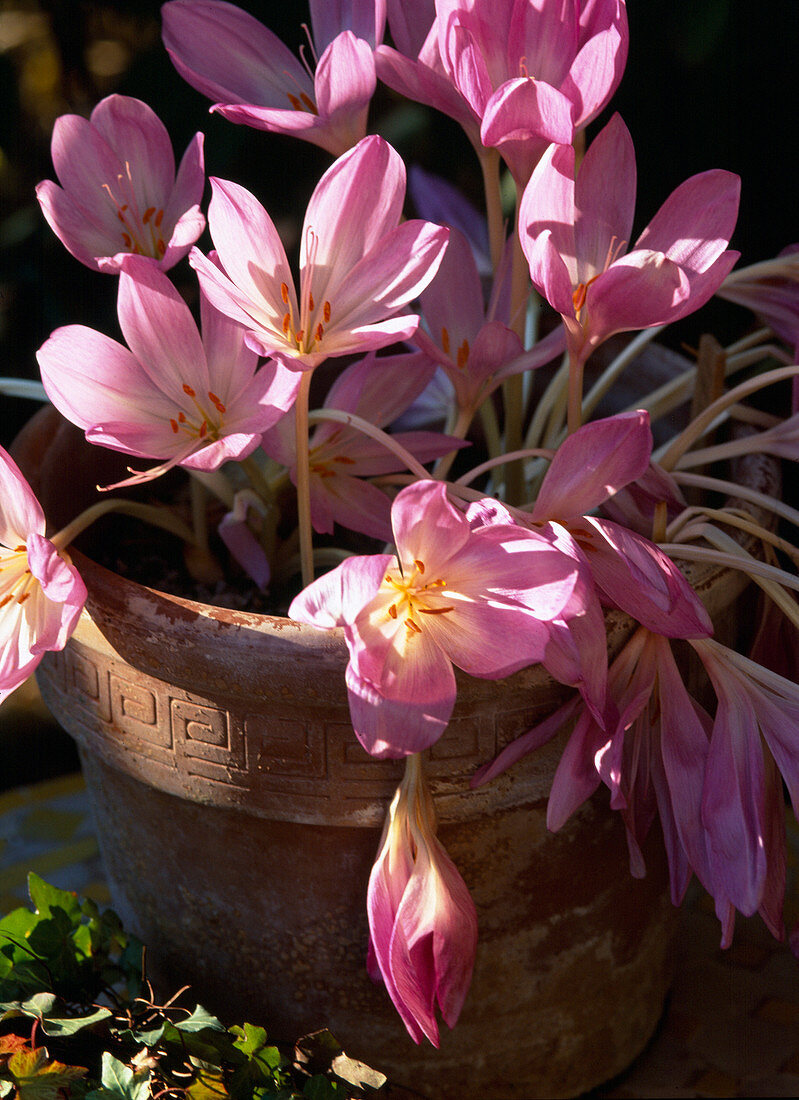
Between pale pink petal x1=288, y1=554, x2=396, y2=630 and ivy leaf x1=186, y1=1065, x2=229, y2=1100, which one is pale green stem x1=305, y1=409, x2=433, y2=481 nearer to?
pale pink petal x1=288, y1=554, x2=396, y2=630

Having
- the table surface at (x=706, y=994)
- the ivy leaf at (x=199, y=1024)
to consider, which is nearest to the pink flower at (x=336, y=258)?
the ivy leaf at (x=199, y=1024)

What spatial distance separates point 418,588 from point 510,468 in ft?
0.58

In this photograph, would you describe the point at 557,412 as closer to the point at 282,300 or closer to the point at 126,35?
the point at 282,300

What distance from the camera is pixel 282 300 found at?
402 mm

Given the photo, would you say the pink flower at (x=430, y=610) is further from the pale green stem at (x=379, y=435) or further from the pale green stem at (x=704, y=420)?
the pale green stem at (x=704, y=420)

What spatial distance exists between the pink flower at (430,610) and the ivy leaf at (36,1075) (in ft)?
0.63

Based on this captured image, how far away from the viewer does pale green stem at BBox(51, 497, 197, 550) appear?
0.43 meters

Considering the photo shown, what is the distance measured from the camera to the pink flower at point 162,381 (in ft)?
1.26

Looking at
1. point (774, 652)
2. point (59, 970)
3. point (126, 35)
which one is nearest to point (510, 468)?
point (774, 652)

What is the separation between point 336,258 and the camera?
402 millimetres

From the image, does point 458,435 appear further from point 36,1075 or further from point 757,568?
point 36,1075

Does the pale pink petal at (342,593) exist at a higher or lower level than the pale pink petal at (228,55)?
lower

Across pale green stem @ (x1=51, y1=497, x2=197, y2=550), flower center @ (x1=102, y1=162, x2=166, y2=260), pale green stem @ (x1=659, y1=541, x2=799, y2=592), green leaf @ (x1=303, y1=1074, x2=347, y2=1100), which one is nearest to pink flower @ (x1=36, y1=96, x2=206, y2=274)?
flower center @ (x1=102, y1=162, x2=166, y2=260)

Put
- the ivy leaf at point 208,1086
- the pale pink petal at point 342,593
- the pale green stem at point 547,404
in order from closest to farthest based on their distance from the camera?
the pale pink petal at point 342,593, the ivy leaf at point 208,1086, the pale green stem at point 547,404
